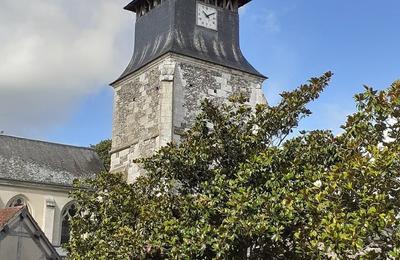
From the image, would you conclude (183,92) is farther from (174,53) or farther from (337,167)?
(337,167)

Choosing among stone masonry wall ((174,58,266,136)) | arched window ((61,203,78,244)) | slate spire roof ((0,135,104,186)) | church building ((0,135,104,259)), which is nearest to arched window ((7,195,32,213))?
church building ((0,135,104,259))

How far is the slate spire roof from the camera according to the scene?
108ft

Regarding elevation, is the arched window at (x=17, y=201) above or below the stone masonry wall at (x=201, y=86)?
below

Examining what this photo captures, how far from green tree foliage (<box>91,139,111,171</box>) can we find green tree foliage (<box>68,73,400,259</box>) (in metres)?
24.1

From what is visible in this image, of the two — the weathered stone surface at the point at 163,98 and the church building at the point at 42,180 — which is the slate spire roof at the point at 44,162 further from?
the weathered stone surface at the point at 163,98

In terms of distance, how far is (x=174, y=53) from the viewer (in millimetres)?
26062

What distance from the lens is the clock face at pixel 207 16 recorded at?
27827mm

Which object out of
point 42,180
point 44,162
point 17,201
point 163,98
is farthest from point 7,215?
point 44,162

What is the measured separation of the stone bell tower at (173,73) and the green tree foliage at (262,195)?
1166 centimetres

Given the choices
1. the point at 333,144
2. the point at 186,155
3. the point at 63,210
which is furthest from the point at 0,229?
the point at 63,210

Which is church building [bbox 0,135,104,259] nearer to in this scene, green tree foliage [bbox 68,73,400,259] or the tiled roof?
the tiled roof

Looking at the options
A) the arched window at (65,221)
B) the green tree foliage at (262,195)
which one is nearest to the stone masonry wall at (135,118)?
the arched window at (65,221)

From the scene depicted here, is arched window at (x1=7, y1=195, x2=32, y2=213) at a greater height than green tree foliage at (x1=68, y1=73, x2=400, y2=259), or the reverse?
arched window at (x1=7, y1=195, x2=32, y2=213)

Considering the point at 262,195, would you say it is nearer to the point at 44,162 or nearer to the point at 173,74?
the point at 173,74
